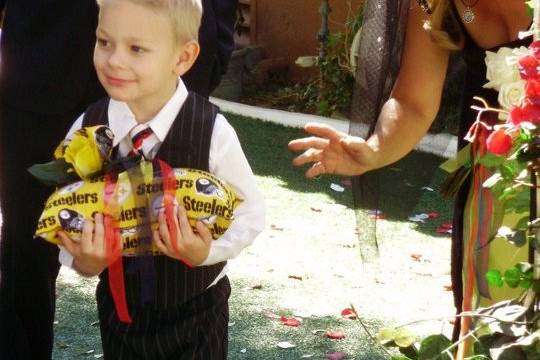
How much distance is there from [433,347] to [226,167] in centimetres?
116

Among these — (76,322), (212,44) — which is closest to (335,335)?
(76,322)

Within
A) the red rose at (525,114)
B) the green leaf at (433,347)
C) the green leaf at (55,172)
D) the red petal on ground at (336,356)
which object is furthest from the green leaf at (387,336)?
the red petal on ground at (336,356)

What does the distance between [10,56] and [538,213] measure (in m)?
2.21

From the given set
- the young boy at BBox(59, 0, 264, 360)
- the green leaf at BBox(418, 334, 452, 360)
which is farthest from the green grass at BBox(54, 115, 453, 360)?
the green leaf at BBox(418, 334, 452, 360)

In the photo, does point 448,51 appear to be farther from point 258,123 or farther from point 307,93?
point 307,93

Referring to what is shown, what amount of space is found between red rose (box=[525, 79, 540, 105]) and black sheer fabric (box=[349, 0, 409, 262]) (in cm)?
106

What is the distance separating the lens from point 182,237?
2.65 meters

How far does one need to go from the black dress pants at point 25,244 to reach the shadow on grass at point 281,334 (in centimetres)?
95

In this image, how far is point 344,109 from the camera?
9.71 meters

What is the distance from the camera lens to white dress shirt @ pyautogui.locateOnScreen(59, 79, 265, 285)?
2869 mm

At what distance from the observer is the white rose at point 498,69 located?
2391 mm

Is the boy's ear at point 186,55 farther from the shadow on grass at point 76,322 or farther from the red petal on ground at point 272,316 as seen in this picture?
the red petal on ground at point 272,316

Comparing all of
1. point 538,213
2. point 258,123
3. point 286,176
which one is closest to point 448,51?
point 538,213

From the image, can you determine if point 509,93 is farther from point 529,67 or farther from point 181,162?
point 181,162
